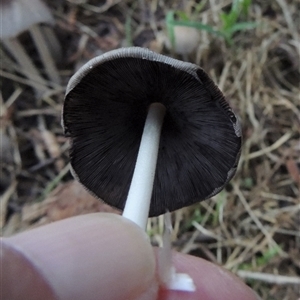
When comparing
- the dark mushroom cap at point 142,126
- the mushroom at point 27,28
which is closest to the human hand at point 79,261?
the dark mushroom cap at point 142,126

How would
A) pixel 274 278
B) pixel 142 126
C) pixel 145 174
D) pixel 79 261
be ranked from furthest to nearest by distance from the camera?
pixel 274 278, pixel 142 126, pixel 145 174, pixel 79 261

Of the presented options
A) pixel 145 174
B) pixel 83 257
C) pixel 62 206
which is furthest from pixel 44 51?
pixel 83 257

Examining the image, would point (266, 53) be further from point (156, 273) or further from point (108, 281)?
point (108, 281)

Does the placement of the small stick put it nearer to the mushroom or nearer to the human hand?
the mushroom

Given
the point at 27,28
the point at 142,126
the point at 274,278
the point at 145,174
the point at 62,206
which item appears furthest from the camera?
the point at 27,28

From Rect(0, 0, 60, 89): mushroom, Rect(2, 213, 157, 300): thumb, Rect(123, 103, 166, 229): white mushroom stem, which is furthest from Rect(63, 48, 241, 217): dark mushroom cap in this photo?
Rect(0, 0, 60, 89): mushroom

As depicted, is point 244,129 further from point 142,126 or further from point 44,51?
point 44,51

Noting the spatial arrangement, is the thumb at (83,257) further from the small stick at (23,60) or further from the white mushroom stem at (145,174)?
the small stick at (23,60)
